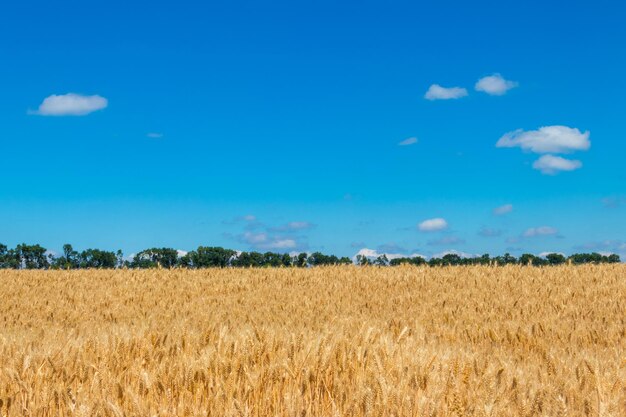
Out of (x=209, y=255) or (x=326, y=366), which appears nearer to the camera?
(x=326, y=366)

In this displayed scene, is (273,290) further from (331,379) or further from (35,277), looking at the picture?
(331,379)

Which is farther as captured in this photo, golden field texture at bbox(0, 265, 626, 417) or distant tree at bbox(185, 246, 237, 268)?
distant tree at bbox(185, 246, 237, 268)

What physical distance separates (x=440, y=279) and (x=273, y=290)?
4082mm

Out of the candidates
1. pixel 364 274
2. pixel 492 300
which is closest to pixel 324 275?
pixel 364 274

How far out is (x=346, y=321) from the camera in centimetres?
879

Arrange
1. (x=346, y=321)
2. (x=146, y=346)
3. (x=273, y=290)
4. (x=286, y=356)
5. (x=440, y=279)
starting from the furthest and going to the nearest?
(x=440, y=279) → (x=273, y=290) → (x=346, y=321) → (x=146, y=346) → (x=286, y=356)

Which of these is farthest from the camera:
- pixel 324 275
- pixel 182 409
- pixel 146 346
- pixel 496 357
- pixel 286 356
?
pixel 324 275

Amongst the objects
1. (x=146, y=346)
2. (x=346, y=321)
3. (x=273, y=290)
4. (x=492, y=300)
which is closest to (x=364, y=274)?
(x=273, y=290)

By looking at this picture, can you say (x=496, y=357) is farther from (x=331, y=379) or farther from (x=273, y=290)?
(x=273, y=290)

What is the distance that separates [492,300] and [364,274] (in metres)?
4.27

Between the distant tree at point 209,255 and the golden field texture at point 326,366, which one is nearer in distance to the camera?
the golden field texture at point 326,366

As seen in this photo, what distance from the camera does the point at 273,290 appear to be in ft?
44.4

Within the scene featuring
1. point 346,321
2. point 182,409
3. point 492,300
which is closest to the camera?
point 182,409

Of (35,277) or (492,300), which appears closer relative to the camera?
(492,300)
